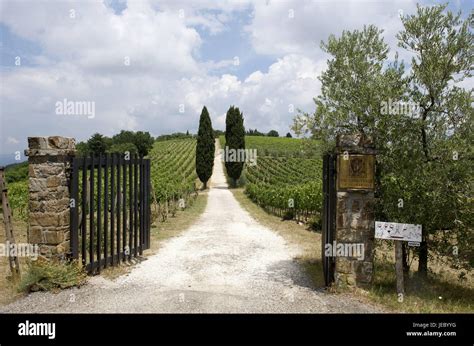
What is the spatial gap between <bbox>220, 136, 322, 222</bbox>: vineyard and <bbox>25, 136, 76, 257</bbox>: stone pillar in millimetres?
5424

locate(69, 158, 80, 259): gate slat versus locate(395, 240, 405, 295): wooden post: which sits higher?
locate(69, 158, 80, 259): gate slat

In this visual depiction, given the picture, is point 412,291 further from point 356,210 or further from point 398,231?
point 356,210

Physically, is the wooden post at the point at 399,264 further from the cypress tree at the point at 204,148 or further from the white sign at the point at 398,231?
the cypress tree at the point at 204,148

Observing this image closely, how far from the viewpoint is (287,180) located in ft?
128

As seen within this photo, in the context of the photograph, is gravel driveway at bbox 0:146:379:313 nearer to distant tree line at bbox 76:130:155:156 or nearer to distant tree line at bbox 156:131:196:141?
distant tree line at bbox 76:130:155:156

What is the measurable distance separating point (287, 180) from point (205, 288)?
108 ft

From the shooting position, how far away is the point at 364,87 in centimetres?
724

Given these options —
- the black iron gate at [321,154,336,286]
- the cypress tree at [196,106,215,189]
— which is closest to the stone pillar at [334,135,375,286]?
the black iron gate at [321,154,336,286]

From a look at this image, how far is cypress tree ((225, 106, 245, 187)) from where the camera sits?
4028 centimetres

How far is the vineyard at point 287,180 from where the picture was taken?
16562 mm
